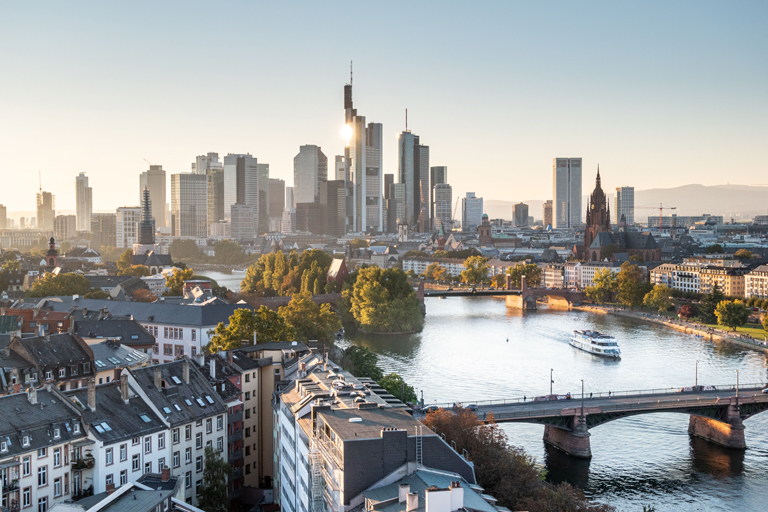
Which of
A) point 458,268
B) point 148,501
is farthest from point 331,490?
point 458,268

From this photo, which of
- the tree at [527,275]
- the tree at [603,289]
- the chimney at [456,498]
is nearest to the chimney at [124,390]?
the chimney at [456,498]

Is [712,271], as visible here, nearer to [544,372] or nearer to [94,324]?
[544,372]

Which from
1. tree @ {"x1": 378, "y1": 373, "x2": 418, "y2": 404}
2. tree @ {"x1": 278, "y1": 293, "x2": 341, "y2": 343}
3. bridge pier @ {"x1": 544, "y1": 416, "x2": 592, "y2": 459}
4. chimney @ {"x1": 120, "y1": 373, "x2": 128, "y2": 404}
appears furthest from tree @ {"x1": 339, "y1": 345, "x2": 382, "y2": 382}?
chimney @ {"x1": 120, "y1": 373, "x2": 128, "y2": 404}

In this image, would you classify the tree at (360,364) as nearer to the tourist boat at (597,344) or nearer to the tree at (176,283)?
the tourist boat at (597,344)

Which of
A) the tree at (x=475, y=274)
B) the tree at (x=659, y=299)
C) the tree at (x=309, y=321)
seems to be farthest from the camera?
the tree at (x=475, y=274)

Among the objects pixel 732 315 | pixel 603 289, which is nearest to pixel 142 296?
pixel 732 315

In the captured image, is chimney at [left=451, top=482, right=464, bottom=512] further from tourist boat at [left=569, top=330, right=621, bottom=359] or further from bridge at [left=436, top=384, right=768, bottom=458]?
tourist boat at [left=569, top=330, right=621, bottom=359]
